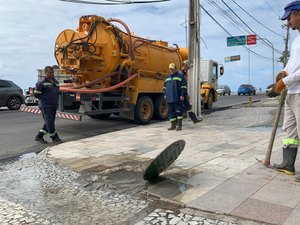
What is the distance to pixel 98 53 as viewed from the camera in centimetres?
1102

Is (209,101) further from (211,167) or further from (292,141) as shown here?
(292,141)

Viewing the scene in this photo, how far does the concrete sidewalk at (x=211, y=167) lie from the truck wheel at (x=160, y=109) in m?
3.38

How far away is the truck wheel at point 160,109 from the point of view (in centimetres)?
1340

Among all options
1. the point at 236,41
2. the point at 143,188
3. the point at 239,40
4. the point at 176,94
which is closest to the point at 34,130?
the point at 176,94

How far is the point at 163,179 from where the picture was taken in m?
5.07

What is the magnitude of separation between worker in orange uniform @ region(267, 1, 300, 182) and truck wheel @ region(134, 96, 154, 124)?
7264mm

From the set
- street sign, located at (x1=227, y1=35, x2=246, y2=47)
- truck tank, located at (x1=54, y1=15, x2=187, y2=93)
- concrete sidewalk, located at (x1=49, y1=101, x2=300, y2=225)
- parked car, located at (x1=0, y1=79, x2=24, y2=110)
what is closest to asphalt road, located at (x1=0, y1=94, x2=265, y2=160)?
concrete sidewalk, located at (x1=49, y1=101, x2=300, y2=225)

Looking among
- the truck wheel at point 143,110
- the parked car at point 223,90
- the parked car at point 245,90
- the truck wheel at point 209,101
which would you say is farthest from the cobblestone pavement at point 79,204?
the parked car at point 223,90

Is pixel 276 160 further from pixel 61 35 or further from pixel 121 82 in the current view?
pixel 61 35

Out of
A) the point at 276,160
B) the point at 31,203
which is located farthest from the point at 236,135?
the point at 31,203

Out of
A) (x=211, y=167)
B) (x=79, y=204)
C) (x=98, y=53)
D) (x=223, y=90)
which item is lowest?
(x=79, y=204)

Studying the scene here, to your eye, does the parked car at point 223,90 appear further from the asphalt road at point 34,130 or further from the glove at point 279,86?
the glove at point 279,86

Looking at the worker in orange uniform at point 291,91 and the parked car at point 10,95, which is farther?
the parked car at point 10,95

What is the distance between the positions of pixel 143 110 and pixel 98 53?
2772mm
